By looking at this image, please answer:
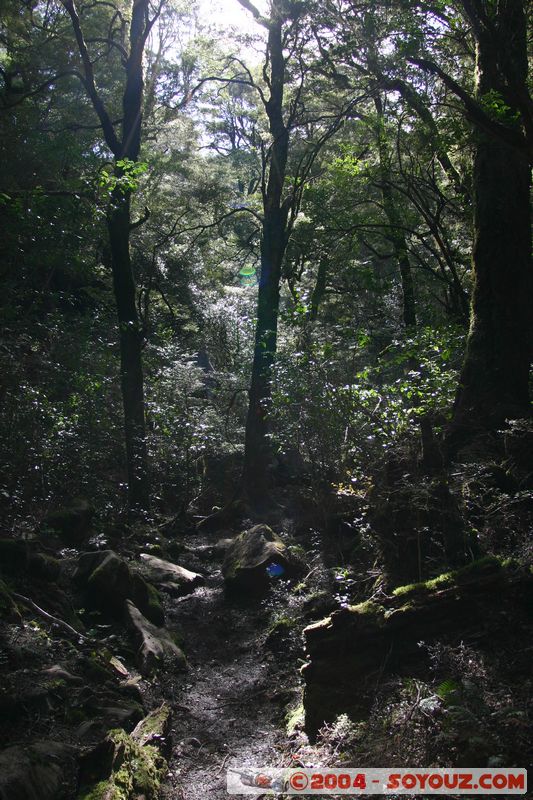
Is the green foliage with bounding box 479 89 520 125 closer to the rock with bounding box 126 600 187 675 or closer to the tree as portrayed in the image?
the rock with bounding box 126 600 187 675

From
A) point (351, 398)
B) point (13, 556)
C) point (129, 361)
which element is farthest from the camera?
point (129, 361)

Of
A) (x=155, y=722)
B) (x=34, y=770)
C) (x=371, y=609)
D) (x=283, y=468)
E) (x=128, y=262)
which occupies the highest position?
(x=128, y=262)

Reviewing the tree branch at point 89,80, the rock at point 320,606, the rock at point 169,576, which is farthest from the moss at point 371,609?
the tree branch at point 89,80

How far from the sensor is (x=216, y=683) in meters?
5.93

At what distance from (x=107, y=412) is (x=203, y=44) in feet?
30.3

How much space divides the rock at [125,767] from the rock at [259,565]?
12.7 feet

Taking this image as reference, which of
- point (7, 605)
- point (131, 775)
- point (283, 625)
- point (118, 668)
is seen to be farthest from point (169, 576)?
point (131, 775)

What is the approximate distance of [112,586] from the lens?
21.9ft

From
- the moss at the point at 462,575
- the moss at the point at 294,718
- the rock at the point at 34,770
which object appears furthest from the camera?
the moss at the point at 294,718

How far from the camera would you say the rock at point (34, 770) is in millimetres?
3061

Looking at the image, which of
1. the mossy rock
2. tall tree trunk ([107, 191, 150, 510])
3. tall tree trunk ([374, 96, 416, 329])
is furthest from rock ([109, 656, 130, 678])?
tall tree trunk ([374, 96, 416, 329])

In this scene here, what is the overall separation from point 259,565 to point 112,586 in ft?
7.14

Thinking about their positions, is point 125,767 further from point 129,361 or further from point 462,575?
point 129,361

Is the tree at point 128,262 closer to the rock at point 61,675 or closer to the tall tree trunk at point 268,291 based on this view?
the tall tree trunk at point 268,291
